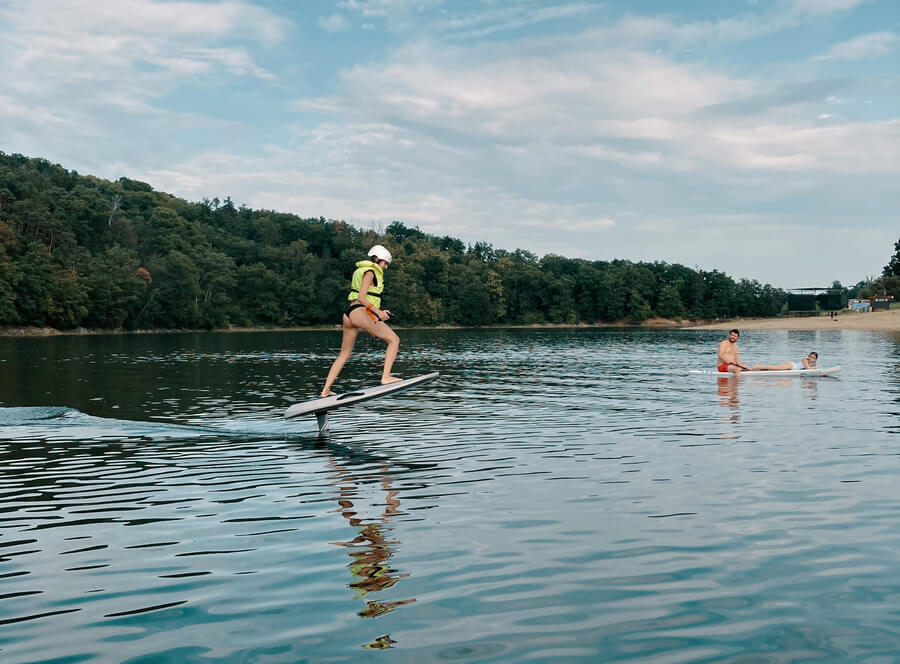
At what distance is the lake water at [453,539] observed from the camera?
636 centimetres

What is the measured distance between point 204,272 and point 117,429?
132m

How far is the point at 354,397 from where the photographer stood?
16812 millimetres

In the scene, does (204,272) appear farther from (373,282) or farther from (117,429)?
(373,282)

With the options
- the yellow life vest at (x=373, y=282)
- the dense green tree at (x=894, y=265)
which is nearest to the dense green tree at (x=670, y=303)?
the dense green tree at (x=894, y=265)

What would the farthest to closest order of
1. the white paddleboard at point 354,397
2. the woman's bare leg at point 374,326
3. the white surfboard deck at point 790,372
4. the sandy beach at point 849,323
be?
1. the sandy beach at point 849,323
2. the white surfboard deck at point 790,372
3. the white paddleboard at point 354,397
4. the woman's bare leg at point 374,326

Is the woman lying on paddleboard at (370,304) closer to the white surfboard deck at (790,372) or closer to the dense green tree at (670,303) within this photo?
the white surfboard deck at (790,372)

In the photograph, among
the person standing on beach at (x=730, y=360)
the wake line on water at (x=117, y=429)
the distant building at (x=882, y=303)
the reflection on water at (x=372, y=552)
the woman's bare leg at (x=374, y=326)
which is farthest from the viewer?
the distant building at (x=882, y=303)

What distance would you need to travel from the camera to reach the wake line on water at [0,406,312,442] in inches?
698

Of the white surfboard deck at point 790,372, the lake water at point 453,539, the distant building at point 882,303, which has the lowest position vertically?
the lake water at point 453,539

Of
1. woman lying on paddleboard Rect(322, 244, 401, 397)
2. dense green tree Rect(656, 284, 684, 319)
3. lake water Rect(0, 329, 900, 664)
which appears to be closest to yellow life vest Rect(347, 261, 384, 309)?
woman lying on paddleboard Rect(322, 244, 401, 397)

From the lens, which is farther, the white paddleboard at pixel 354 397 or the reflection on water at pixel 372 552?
the white paddleboard at pixel 354 397

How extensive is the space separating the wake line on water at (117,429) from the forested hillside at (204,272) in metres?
91.5

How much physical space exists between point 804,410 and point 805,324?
11203 centimetres

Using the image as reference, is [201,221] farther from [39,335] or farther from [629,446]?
[629,446]
